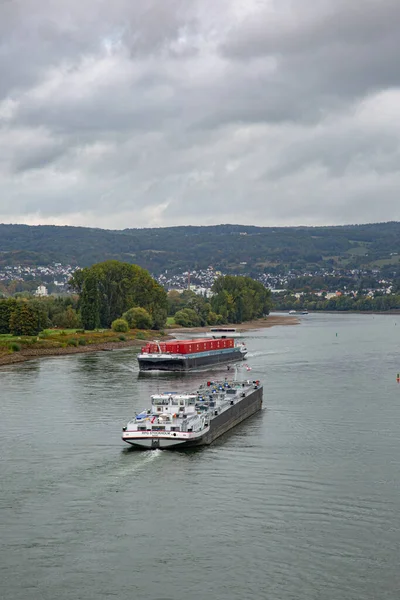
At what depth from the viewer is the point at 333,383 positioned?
91.4m

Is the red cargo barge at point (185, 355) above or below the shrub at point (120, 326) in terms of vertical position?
below

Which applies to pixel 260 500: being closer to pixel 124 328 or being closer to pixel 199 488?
pixel 199 488

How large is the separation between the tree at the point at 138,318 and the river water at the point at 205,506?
325 feet

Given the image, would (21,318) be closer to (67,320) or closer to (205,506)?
(67,320)

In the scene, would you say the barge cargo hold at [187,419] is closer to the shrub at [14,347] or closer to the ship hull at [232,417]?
the ship hull at [232,417]

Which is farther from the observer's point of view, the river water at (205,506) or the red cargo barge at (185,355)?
the red cargo barge at (185,355)

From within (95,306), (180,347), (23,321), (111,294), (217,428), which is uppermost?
(111,294)

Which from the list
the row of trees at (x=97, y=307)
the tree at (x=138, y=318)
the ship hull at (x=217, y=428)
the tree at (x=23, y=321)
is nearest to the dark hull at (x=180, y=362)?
the ship hull at (x=217, y=428)

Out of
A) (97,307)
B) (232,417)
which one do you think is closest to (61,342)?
(97,307)

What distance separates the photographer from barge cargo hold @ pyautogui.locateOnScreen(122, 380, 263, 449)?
55.5 meters

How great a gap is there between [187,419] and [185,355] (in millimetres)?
55610

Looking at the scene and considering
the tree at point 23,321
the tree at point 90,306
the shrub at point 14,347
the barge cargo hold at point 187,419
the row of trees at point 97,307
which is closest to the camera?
the barge cargo hold at point 187,419

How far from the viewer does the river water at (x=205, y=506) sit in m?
33.8

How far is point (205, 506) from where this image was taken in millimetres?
43375
